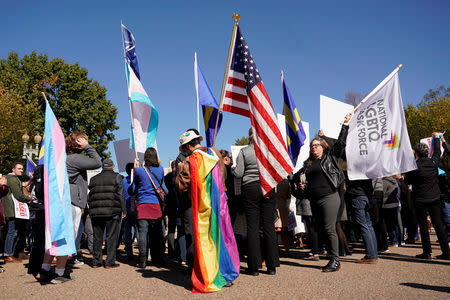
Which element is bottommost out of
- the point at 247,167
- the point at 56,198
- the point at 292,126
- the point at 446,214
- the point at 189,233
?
the point at 189,233

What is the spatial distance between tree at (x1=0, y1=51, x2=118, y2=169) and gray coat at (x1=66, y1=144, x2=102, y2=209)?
2678 centimetres

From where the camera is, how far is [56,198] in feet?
16.5

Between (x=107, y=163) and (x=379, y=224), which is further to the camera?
(x=379, y=224)

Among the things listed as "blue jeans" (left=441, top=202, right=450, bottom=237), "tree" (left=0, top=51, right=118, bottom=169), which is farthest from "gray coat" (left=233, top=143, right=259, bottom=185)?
"tree" (left=0, top=51, right=118, bottom=169)

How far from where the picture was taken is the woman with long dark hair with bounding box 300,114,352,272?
18.9 feet

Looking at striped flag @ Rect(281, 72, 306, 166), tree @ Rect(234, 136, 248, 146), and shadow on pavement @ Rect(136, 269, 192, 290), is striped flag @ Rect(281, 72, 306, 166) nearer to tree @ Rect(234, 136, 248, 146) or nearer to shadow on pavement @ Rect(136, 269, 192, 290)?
shadow on pavement @ Rect(136, 269, 192, 290)

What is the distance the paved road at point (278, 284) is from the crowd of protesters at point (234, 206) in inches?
11.7

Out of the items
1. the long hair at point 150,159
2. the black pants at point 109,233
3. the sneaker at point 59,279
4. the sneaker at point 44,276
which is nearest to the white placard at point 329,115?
the long hair at point 150,159

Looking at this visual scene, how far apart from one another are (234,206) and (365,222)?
90.5 inches

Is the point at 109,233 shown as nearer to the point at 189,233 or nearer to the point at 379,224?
the point at 189,233

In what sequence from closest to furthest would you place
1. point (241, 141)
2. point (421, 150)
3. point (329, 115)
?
point (421, 150) → point (329, 115) → point (241, 141)

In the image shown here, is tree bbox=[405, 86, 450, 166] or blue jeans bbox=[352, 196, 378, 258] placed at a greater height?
tree bbox=[405, 86, 450, 166]

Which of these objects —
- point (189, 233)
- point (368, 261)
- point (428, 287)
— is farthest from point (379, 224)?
point (189, 233)

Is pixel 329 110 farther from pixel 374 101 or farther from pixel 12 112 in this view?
pixel 12 112
